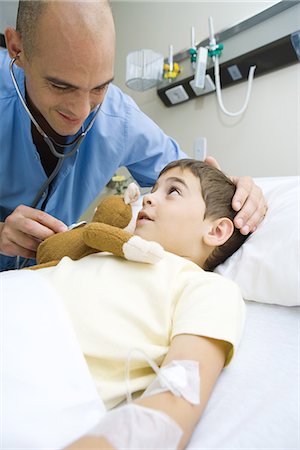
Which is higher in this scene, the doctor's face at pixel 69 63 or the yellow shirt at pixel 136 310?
the doctor's face at pixel 69 63

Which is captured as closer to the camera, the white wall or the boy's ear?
the boy's ear

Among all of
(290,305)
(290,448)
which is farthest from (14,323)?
(290,305)

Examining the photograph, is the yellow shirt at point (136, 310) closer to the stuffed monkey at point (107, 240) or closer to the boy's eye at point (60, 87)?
the stuffed monkey at point (107, 240)

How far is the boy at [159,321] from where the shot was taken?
1.53 feet

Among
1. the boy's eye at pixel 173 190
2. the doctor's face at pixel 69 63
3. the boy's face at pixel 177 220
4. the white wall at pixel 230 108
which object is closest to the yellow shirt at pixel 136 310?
the boy's face at pixel 177 220

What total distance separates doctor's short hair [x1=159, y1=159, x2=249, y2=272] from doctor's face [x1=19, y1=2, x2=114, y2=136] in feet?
1.01

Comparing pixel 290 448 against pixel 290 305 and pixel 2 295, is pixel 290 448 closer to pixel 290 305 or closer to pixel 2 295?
pixel 290 305

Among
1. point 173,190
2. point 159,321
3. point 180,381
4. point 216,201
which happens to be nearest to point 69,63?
point 173,190

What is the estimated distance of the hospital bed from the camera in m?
0.48

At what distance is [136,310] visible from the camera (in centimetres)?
67

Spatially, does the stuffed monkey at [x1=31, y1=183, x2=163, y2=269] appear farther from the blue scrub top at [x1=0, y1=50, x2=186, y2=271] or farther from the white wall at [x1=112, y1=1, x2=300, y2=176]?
the white wall at [x1=112, y1=1, x2=300, y2=176]

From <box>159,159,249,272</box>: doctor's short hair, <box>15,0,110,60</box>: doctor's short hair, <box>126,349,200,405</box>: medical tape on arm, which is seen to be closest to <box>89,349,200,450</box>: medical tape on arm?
<box>126,349,200,405</box>: medical tape on arm

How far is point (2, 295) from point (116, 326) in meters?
0.21

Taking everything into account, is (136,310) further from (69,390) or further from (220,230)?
(220,230)
